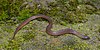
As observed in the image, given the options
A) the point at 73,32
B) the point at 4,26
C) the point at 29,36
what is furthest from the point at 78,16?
the point at 4,26

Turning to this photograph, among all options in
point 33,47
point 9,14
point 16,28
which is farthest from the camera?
point 9,14

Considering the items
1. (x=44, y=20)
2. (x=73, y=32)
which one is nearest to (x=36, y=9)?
(x=44, y=20)

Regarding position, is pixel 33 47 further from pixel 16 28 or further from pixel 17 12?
pixel 17 12

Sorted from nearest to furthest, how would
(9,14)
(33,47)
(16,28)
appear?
1. (33,47)
2. (16,28)
3. (9,14)

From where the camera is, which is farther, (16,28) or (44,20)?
(44,20)

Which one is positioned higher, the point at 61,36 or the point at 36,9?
the point at 36,9

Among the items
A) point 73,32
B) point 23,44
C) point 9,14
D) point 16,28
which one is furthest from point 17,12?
point 73,32

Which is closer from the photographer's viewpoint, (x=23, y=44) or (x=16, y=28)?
(x=23, y=44)

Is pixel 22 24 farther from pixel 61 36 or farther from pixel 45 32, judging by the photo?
pixel 61 36

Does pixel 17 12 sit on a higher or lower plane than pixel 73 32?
higher
